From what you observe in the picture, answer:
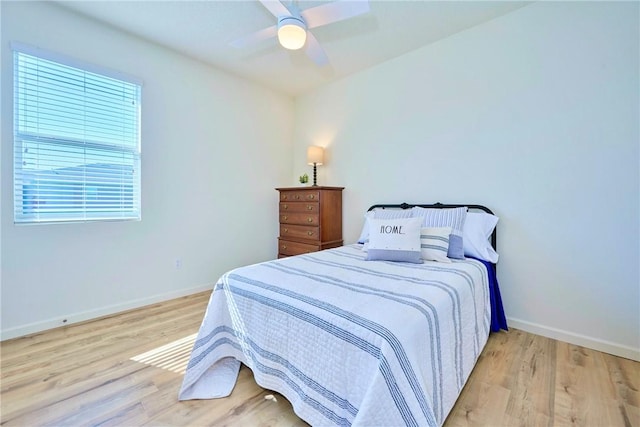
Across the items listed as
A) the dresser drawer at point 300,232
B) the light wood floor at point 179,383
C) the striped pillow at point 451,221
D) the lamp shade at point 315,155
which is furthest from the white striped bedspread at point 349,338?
the lamp shade at point 315,155

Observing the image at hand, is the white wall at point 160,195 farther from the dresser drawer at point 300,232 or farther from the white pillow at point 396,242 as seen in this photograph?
the white pillow at point 396,242

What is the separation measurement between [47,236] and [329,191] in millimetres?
2588

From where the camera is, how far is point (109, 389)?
1.58 meters

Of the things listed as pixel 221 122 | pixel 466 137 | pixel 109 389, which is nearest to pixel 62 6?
pixel 221 122

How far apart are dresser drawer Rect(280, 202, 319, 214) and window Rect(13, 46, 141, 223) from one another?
161cm

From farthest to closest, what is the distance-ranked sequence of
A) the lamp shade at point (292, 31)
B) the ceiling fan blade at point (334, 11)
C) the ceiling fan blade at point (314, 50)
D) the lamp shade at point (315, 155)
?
the lamp shade at point (315, 155) < the ceiling fan blade at point (314, 50) < the lamp shade at point (292, 31) < the ceiling fan blade at point (334, 11)

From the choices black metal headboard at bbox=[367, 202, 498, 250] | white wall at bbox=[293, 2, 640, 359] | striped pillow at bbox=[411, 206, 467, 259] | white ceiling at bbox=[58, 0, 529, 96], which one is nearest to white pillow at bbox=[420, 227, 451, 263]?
striped pillow at bbox=[411, 206, 467, 259]

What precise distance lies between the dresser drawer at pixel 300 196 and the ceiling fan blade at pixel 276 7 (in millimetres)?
1843

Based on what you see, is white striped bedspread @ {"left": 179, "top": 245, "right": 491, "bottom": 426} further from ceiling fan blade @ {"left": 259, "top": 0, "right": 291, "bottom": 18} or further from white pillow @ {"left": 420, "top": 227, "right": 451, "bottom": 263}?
ceiling fan blade @ {"left": 259, "top": 0, "right": 291, "bottom": 18}

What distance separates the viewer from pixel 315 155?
3631mm

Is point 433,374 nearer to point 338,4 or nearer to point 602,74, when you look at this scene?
point 338,4

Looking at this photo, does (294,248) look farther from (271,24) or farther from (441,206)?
(271,24)

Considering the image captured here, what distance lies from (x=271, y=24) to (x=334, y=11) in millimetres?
1071

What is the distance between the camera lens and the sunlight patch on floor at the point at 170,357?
181 cm
